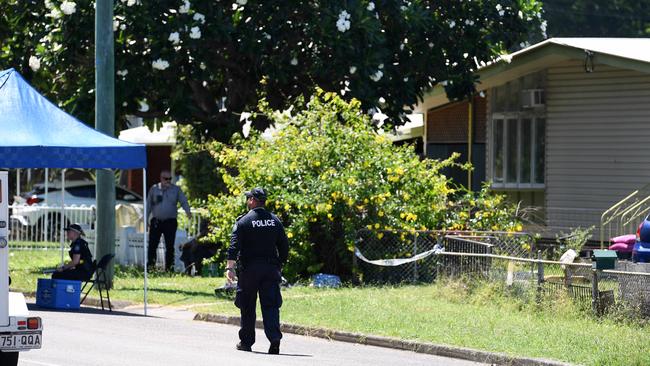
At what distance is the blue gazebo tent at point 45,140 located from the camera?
16812 millimetres

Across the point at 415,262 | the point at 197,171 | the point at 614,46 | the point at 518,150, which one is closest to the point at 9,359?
the point at 415,262

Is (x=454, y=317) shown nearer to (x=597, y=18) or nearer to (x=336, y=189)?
(x=336, y=189)

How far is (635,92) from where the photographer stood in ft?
79.0

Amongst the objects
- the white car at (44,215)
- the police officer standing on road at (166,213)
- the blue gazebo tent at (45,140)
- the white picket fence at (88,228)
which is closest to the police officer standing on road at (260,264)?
the blue gazebo tent at (45,140)

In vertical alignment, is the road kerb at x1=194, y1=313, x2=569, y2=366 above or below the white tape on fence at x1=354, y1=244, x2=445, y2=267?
below

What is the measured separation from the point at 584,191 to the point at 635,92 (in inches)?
85.5

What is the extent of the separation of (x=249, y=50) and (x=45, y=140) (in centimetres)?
669

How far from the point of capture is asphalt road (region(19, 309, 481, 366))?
13.2 m

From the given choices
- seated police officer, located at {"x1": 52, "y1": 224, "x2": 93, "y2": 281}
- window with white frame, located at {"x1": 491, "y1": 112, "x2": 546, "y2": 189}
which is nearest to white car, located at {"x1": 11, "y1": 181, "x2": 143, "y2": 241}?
seated police officer, located at {"x1": 52, "y1": 224, "x2": 93, "y2": 281}

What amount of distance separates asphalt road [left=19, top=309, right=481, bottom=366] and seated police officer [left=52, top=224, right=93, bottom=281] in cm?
137

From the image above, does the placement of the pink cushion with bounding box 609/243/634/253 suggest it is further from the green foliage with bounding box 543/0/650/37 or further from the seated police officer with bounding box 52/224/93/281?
the green foliage with bounding box 543/0/650/37

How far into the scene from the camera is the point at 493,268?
17.7 meters

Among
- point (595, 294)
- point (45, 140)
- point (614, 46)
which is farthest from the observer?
point (614, 46)

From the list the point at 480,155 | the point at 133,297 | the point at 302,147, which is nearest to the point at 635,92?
the point at 480,155
